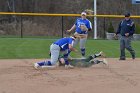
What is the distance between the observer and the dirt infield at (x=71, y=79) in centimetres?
1044

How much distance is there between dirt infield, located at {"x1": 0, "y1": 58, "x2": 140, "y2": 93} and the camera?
1044 centimetres

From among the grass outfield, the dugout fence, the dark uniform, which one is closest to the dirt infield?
the dark uniform

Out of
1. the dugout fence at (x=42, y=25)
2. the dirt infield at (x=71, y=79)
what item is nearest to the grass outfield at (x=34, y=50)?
the dirt infield at (x=71, y=79)

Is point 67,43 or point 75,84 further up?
point 67,43

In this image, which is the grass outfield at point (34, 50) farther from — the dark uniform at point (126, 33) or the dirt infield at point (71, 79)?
the dirt infield at point (71, 79)

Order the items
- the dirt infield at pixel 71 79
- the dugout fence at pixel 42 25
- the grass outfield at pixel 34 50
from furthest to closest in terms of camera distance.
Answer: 1. the dugout fence at pixel 42 25
2. the grass outfield at pixel 34 50
3. the dirt infield at pixel 71 79

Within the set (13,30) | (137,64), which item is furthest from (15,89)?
(13,30)

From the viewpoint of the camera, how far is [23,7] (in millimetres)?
51562

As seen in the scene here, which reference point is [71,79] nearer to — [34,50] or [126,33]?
[126,33]

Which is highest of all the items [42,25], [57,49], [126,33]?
[42,25]

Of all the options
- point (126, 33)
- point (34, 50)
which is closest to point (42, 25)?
point (34, 50)

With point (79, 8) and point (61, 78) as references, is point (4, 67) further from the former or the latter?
point (79, 8)

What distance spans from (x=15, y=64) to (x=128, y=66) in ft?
12.2

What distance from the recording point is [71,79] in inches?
471
